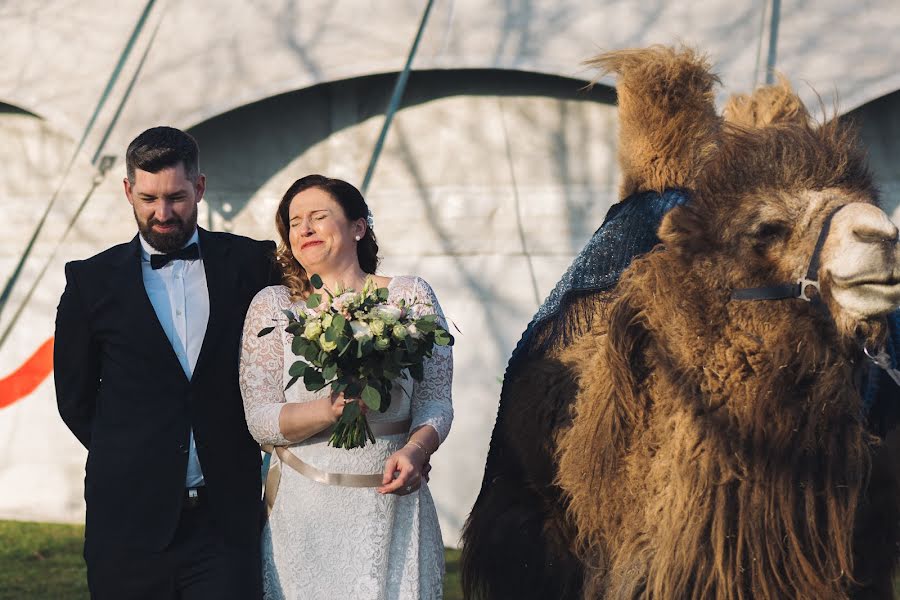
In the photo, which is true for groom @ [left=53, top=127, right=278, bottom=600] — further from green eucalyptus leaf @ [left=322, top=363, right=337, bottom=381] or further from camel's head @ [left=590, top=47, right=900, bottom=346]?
camel's head @ [left=590, top=47, right=900, bottom=346]

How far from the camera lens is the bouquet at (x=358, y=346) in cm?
307

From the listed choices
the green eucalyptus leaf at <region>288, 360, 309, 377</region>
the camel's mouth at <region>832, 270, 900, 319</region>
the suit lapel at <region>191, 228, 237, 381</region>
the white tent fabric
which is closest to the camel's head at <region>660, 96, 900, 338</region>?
the camel's mouth at <region>832, 270, 900, 319</region>

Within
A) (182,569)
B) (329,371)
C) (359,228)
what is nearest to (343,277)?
(359,228)

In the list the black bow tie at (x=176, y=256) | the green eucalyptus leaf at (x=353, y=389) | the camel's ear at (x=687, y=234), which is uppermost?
the black bow tie at (x=176, y=256)

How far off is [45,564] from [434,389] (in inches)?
175

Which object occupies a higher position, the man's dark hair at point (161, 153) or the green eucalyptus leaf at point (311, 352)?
the man's dark hair at point (161, 153)

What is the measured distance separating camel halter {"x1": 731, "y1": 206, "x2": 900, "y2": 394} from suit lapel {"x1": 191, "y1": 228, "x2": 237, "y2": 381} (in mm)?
1384

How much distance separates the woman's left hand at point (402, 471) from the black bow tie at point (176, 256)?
842 millimetres

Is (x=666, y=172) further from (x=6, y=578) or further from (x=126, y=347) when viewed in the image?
(x=6, y=578)

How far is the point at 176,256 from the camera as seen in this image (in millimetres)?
3547

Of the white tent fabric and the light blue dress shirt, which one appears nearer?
the light blue dress shirt

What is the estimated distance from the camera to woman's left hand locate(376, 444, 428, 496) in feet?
10.5

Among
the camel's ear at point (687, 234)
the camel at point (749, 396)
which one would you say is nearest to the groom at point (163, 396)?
the camel at point (749, 396)

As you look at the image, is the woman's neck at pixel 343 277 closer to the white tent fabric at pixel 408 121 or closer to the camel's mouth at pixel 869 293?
the camel's mouth at pixel 869 293
